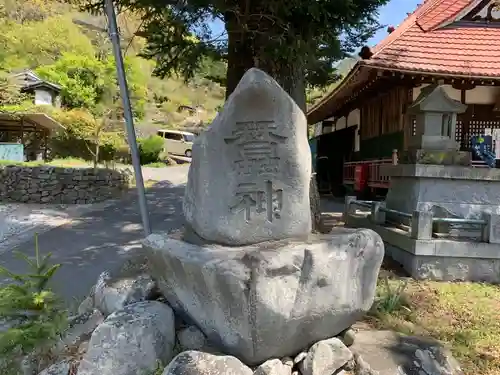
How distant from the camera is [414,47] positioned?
10391 mm

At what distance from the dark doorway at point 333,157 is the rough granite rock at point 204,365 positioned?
14.1 metres

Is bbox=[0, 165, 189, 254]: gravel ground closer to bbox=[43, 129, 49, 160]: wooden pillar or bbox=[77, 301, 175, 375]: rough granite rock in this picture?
bbox=[77, 301, 175, 375]: rough granite rock

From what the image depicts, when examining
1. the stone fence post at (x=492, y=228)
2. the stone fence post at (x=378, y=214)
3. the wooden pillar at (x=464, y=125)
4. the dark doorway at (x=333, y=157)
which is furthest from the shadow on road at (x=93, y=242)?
the wooden pillar at (x=464, y=125)

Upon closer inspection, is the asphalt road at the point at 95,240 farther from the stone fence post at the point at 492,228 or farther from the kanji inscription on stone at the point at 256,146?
the stone fence post at the point at 492,228

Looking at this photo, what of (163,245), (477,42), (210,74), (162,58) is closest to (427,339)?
(163,245)

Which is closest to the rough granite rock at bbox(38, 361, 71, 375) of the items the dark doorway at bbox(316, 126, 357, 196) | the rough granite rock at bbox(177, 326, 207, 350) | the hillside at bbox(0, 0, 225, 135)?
the rough granite rock at bbox(177, 326, 207, 350)

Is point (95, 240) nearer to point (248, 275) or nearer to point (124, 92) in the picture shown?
point (124, 92)

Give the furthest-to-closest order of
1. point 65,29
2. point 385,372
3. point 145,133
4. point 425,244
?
point 65,29 < point 145,133 < point 425,244 < point 385,372

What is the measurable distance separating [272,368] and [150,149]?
944 inches

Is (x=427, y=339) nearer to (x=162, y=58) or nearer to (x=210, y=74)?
(x=162, y=58)

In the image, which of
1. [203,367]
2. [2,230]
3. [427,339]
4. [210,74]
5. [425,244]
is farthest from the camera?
[2,230]

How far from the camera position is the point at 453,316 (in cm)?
483

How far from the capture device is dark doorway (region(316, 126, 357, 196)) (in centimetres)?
1750

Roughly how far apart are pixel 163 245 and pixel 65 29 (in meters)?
47.5
